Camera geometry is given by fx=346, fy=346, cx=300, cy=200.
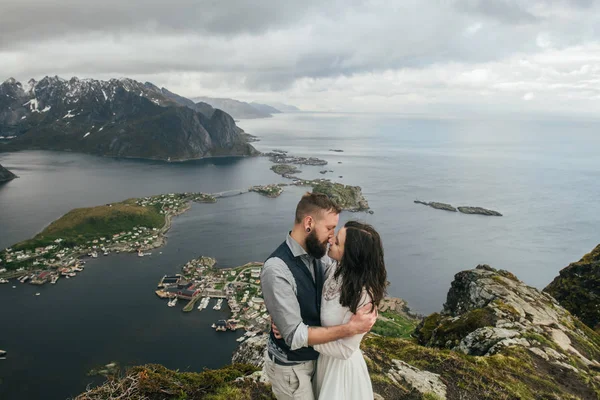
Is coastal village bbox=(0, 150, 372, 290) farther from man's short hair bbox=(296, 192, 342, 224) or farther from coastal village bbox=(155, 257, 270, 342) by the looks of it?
man's short hair bbox=(296, 192, 342, 224)

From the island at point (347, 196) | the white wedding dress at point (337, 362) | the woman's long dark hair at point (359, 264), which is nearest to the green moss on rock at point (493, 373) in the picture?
the white wedding dress at point (337, 362)

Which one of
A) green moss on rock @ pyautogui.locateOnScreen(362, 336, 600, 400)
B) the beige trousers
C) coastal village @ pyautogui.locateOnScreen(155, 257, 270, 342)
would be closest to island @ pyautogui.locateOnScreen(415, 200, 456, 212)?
coastal village @ pyautogui.locateOnScreen(155, 257, 270, 342)

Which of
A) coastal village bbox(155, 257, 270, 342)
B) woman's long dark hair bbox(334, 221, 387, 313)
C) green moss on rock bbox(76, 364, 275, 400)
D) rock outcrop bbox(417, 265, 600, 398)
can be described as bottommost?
coastal village bbox(155, 257, 270, 342)

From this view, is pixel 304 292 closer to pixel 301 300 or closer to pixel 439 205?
pixel 301 300

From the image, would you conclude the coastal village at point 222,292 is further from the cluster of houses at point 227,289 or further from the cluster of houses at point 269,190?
the cluster of houses at point 269,190

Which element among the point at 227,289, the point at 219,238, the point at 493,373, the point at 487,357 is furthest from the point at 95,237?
the point at 493,373

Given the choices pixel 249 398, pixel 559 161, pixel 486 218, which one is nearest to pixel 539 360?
pixel 249 398
